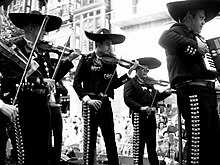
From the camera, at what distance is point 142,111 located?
523 centimetres

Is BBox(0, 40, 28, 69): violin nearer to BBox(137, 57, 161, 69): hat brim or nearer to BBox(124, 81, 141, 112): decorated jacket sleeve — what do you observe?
BBox(124, 81, 141, 112): decorated jacket sleeve

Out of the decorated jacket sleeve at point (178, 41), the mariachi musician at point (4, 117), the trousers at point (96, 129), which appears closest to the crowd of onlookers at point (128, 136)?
the trousers at point (96, 129)

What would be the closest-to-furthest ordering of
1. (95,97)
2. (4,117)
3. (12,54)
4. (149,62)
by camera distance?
(12,54), (4,117), (95,97), (149,62)

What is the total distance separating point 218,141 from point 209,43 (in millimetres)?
1039

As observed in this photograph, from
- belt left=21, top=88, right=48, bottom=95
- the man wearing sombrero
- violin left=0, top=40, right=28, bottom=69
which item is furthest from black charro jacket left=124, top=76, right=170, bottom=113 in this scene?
violin left=0, top=40, right=28, bottom=69

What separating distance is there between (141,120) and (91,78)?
1268 mm

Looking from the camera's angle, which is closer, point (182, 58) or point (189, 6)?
point (182, 58)

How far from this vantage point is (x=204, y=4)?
11.5 feet

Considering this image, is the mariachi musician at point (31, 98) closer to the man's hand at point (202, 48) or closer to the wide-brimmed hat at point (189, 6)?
the wide-brimmed hat at point (189, 6)

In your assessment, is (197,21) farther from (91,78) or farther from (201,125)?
(91,78)

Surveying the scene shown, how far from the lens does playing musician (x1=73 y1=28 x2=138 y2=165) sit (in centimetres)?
436

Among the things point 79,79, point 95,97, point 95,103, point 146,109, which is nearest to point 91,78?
point 79,79

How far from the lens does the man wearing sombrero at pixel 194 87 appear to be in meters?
3.10

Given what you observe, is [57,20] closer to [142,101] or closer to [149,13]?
[142,101]
